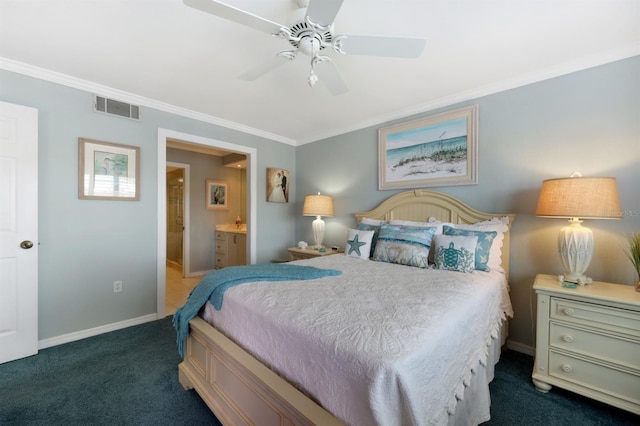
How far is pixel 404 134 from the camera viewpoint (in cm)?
306

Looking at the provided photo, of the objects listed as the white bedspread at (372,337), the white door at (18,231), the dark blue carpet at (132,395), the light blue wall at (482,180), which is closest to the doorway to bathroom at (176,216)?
the light blue wall at (482,180)

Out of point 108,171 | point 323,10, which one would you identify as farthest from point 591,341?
point 108,171

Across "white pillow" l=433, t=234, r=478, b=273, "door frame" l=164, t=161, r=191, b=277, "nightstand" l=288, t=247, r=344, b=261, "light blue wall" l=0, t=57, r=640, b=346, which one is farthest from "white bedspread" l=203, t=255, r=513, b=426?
"door frame" l=164, t=161, r=191, b=277

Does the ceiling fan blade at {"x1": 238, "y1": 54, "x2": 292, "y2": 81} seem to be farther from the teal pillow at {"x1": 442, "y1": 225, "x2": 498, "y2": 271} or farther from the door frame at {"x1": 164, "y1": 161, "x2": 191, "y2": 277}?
the door frame at {"x1": 164, "y1": 161, "x2": 191, "y2": 277}

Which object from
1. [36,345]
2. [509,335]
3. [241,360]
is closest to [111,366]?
[36,345]

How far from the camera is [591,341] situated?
165 cm

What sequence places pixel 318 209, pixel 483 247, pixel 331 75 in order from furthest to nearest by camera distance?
pixel 318 209, pixel 483 247, pixel 331 75

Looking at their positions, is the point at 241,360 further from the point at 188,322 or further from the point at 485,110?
the point at 485,110

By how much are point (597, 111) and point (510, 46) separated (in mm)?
869

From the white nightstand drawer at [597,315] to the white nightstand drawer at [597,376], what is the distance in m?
0.25

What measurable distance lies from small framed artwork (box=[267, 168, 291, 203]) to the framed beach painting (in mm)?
1660

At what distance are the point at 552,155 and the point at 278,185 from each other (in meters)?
3.29

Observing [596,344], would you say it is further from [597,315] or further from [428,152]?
[428,152]

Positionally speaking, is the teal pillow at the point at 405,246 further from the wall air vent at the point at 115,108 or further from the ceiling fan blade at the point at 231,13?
the wall air vent at the point at 115,108
